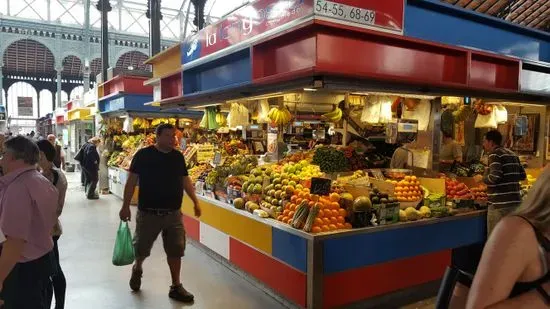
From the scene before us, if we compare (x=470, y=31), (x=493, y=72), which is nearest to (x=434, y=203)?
(x=493, y=72)

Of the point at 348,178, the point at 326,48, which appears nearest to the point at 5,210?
the point at 326,48

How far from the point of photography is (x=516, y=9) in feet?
35.2

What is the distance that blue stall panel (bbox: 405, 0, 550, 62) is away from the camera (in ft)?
12.9

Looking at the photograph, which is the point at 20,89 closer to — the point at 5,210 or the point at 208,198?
the point at 208,198

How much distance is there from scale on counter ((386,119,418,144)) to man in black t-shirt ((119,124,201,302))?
2.64 metres

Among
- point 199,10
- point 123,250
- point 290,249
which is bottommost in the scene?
point 123,250

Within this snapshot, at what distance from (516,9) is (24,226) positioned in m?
12.2

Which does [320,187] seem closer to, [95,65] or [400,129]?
[400,129]

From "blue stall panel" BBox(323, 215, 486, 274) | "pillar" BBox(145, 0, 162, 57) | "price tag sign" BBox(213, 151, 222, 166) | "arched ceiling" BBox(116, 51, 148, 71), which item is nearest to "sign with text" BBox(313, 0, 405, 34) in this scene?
"blue stall panel" BBox(323, 215, 486, 274)

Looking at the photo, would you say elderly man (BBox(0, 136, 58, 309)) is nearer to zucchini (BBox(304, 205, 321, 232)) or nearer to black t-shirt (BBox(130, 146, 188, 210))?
black t-shirt (BBox(130, 146, 188, 210))

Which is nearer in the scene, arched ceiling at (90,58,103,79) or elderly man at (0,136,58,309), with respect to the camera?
elderly man at (0,136,58,309)

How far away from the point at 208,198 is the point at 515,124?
4.93m

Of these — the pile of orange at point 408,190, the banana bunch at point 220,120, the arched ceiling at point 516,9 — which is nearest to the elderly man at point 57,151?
the banana bunch at point 220,120

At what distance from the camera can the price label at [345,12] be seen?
3195 millimetres
